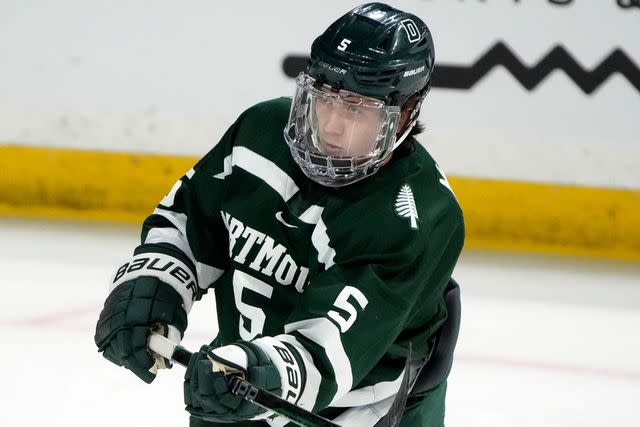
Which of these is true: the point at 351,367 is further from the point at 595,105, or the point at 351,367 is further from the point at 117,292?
the point at 595,105

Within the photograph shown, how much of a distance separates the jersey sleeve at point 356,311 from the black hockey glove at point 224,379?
31 mm

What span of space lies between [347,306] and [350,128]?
0.29m

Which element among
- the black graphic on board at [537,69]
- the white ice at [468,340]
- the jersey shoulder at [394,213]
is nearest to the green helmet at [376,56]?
the jersey shoulder at [394,213]

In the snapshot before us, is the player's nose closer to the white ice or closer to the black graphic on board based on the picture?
the white ice

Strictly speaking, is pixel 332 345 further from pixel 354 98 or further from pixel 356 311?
pixel 354 98

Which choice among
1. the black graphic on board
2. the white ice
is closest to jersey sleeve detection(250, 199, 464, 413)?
the white ice

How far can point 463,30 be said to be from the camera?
13.5 ft

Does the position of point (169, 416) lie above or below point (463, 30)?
below

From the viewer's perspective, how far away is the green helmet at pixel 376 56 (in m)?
1.78

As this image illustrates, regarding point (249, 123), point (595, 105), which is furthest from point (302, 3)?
point (249, 123)

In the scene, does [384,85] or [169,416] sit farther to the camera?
[169,416]

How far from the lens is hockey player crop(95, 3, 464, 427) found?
5.52ft

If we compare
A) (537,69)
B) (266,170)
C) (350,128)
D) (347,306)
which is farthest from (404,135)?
(537,69)

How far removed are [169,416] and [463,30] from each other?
192 cm
